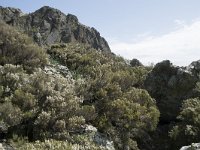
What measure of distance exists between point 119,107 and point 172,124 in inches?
236

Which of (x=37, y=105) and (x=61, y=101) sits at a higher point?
(x=61, y=101)

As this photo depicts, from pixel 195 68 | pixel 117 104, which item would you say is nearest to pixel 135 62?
pixel 195 68

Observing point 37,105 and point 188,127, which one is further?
point 188,127

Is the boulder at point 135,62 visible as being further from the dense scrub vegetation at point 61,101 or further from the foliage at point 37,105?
the foliage at point 37,105

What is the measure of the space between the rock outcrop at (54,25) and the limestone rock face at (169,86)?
17.7 m

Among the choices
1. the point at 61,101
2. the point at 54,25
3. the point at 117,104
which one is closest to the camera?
the point at 61,101

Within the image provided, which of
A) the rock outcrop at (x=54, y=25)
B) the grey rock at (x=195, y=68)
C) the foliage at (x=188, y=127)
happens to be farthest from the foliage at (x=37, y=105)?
the rock outcrop at (x=54, y=25)

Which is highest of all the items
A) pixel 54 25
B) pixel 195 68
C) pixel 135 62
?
pixel 54 25

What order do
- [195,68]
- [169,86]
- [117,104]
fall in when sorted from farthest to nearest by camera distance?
[169,86] < [195,68] < [117,104]

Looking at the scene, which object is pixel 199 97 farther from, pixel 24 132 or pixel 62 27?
pixel 62 27

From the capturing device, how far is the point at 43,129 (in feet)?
57.9

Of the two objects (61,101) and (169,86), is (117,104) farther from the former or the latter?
(169,86)

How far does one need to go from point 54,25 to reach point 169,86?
2303 cm

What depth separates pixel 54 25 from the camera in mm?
46312
